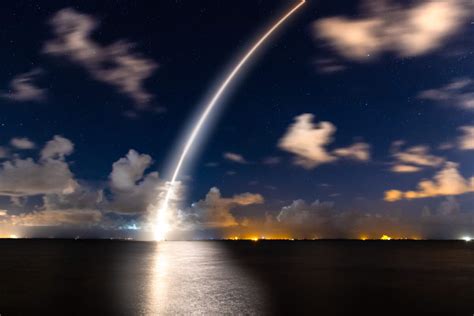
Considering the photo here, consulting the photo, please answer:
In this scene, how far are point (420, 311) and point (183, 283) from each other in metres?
32.0

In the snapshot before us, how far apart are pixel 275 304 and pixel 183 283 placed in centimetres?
2064

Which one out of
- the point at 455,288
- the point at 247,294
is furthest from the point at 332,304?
the point at 455,288

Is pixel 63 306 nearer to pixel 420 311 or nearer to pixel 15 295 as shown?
pixel 15 295

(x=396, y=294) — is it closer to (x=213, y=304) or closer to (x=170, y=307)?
(x=213, y=304)

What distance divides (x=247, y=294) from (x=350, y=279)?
81.2 feet

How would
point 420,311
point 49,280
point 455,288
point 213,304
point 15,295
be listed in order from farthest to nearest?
point 49,280 < point 455,288 < point 15,295 < point 213,304 < point 420,311

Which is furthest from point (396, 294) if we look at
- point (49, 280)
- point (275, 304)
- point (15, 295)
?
point (49, 280)

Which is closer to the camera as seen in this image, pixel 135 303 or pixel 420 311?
pixel 420 311

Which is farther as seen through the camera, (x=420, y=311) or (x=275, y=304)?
(x=275, y=304)

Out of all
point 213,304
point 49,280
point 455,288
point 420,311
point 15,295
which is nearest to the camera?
point 420,311

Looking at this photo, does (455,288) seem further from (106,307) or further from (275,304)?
(106,307)

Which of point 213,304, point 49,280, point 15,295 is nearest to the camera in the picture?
point 213,304

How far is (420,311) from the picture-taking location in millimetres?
38625

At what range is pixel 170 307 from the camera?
39281mm
